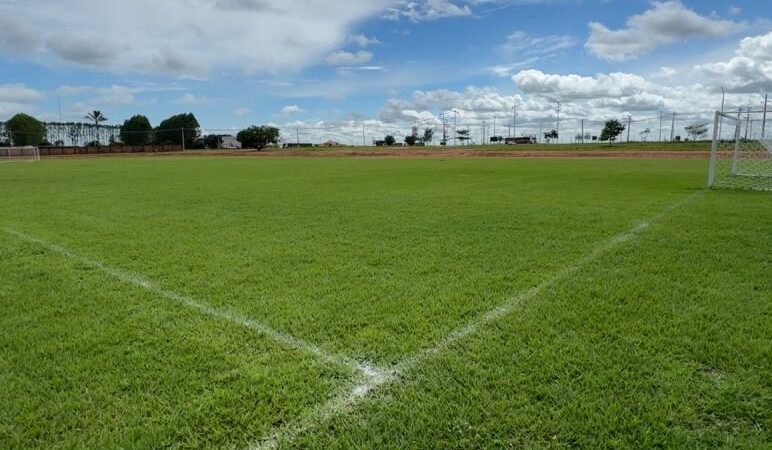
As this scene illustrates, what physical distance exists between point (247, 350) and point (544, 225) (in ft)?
17.3

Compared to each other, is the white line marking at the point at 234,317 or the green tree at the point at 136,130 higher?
the green tree at the point at 136,130

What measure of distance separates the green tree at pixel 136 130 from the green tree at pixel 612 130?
72.3 metres

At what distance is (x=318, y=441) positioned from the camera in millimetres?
2234

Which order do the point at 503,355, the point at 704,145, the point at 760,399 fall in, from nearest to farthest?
the point at 760,399 → the point at 503,355 → the point at 704,145

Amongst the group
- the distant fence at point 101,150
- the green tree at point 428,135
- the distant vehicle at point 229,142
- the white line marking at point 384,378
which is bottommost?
the white line marking at point 384,378

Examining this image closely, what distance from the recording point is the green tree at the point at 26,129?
73375 mm

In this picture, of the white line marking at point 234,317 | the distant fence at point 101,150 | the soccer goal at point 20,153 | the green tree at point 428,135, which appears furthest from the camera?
the green tree at point 428,135

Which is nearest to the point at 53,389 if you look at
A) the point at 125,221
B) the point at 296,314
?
the point at 296,314

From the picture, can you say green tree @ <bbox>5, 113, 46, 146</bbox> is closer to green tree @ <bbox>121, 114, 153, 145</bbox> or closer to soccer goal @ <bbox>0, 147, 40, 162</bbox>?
green tree @ <bbox>121, 114, 153, 145</bbox>

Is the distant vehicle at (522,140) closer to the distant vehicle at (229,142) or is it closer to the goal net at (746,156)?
the distant vehicle at (229,142)

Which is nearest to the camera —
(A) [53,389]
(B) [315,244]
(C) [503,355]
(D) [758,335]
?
(A) [53,389]

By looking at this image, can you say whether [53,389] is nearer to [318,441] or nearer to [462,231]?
[318,441]

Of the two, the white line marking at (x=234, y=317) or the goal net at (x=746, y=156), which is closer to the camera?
the white line marking at (x=234, y=317)

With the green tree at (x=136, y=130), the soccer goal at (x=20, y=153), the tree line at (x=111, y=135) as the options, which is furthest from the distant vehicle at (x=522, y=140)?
the soccer goal at (x=20, y=153)
